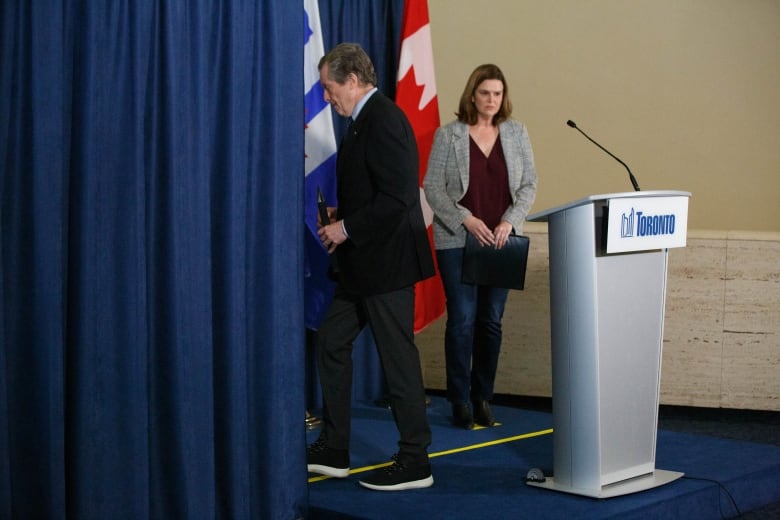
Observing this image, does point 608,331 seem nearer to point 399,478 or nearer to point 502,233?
point 399,478

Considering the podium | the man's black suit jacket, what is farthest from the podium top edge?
the man's black suit jacket

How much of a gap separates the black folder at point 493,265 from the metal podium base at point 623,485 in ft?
3.04

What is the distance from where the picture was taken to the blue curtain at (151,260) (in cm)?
233

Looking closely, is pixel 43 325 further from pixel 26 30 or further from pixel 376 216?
pixel 376 216

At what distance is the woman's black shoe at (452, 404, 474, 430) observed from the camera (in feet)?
13.4

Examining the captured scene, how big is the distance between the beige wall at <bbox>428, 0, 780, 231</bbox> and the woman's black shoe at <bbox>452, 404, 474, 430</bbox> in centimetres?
214

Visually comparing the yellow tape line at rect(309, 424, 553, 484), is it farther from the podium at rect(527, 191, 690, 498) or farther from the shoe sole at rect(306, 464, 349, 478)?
the podium at rect(527, 191, 690, 498)

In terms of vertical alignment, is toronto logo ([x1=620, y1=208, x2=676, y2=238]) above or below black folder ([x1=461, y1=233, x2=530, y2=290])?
above

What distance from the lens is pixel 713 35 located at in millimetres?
5703

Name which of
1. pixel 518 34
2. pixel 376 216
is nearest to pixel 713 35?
pixel 518 34

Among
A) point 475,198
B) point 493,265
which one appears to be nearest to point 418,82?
point 475,198

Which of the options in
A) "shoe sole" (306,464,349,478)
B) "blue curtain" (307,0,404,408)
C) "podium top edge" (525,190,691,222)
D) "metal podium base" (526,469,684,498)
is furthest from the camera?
"blue curtain" (307,0,404,408)

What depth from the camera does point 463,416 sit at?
407 centimetres

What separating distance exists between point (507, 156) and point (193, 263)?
1776 millimetres
